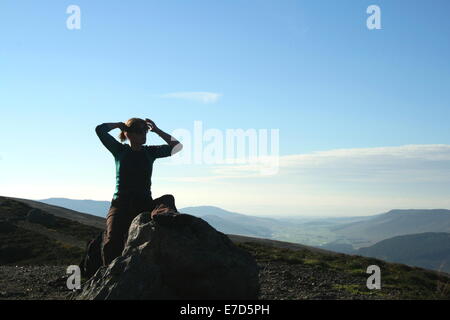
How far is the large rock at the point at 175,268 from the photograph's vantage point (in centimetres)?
950

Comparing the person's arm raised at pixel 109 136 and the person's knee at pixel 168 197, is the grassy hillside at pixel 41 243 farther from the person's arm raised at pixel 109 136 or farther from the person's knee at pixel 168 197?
the person's arm raised at pixel 109 136

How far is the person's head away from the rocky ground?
194 inches

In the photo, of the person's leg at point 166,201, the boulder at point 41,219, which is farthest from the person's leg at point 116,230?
the boulder at point 41,219

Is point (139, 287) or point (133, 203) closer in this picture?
point (139, 287)

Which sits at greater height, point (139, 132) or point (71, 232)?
point (139, 132)

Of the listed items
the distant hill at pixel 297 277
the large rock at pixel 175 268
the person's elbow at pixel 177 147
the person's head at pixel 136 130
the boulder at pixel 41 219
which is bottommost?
the boulder at pixel 41 219

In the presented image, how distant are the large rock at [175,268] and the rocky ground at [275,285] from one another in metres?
2.94

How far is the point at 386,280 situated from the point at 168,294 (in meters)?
15.6

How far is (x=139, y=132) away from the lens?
1123 centimetres

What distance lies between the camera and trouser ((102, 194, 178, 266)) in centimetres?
1135

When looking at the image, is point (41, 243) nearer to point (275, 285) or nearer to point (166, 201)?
point (275, 285)

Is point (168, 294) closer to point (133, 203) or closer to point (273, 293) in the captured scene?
point (133, 203)
